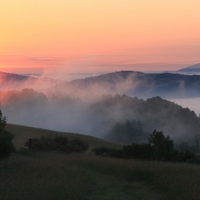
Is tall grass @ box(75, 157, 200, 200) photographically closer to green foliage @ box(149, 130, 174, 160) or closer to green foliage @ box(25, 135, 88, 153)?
green foliage @ box(149, 130, 174, 160)

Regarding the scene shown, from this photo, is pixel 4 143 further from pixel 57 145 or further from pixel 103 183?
pixel 57 145

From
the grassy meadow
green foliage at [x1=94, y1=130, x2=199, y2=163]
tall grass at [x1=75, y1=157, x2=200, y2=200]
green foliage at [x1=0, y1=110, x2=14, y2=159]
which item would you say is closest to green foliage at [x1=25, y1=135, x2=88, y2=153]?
green foliage at [x1=94, y1=130, x2=199, y2=163]

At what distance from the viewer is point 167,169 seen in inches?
800

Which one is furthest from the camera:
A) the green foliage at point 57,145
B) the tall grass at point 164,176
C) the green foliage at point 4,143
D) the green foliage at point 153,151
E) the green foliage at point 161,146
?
the green foliage at point 57,145

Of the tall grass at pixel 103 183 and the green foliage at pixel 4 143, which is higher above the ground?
the green foliage at pixel 4 143

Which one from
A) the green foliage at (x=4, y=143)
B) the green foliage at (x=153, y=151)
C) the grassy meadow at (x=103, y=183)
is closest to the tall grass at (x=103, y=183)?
the grassy meadow at (x=103, y=183)

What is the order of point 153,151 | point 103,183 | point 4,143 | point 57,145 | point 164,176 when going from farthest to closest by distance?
point 57,145 → point 153,151 → point 4,143 → point 103,183 → point 164,176

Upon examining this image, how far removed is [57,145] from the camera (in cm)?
4759

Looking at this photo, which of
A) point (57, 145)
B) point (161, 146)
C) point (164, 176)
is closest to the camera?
point (164, 176)

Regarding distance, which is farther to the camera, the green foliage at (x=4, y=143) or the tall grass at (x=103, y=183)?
the green foliage at (x=4, y=143)

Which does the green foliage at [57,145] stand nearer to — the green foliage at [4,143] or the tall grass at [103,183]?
the green foliage at [4,143]

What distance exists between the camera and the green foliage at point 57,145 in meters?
45.6

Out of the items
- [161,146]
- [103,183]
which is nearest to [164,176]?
[103,183]

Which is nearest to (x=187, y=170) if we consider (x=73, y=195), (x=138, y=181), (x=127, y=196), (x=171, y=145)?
(x=138, y=181)
